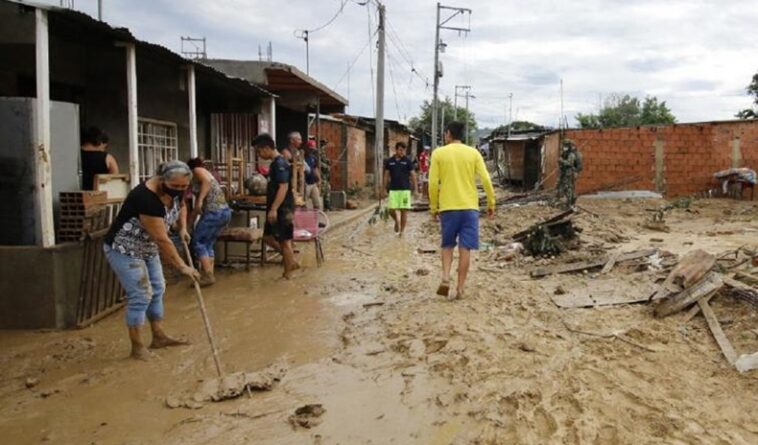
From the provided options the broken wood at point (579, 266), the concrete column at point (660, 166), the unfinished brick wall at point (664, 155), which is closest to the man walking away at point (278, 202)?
the broken wood at point (579, 266)

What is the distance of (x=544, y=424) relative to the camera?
3.17 metres

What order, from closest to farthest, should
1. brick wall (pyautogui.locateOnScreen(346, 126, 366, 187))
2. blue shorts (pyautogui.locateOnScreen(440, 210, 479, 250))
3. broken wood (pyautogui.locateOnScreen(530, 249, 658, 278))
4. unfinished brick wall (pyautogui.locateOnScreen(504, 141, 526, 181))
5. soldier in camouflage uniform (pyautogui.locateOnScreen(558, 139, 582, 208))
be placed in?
blue shorts (pyautogui.locateOnScreen(440, 210, 479, 250))
broken wood (pyautogui.locateOnScreen(530, 249, 658, 278))
soldier in camouflage uniform (pyautogui.locateOnScreen(558, 139, 582, 208))
brick wall (pyautogui.locateOnScreen(346, 126, 366, 187))
unfinished brick wall (pyautogui.locateOnScreen(504, 141, 526, 181))

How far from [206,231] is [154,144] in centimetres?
248

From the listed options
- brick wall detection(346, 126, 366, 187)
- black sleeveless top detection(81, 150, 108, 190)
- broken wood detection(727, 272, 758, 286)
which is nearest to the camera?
broken wood detection(727, 272, 758, 286)

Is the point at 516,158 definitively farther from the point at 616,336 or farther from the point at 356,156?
the point at 616,336

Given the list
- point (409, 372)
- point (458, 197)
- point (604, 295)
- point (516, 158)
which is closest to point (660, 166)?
point (516, 158)

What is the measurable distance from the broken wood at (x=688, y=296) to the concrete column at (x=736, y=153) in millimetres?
15756

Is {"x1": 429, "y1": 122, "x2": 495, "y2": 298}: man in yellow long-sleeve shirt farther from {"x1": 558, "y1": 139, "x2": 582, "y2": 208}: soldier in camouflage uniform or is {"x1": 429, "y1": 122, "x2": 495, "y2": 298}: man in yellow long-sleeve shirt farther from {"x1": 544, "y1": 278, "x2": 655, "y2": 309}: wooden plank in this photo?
{"x1": 558, "y1": 139, "x2": 582, "y2": 208}: soldier in camouflage uniform

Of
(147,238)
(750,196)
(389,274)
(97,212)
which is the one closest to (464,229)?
(389,274)

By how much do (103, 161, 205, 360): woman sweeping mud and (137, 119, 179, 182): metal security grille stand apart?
3.63 meters

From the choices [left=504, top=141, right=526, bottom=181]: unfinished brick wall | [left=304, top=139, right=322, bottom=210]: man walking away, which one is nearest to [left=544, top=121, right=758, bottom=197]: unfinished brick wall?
[left=504, top=141, right=526, bottom=181]: unfinished brick wall

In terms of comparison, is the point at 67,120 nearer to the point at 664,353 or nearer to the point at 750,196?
the point at 664,353

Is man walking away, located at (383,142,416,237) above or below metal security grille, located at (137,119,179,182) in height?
below

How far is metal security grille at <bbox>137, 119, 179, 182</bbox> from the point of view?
26.5 feet
